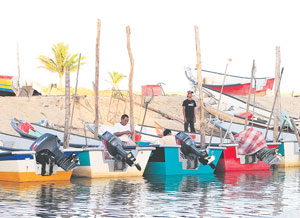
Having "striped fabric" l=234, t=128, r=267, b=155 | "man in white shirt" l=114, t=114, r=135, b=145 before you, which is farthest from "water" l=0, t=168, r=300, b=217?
"striped fabric" l=234, t=128, r=267, b=155

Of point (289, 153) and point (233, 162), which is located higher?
point (289, 153)

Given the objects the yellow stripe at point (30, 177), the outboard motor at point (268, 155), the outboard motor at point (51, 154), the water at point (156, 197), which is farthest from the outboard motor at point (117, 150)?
the outboard motor at point (268, 155)

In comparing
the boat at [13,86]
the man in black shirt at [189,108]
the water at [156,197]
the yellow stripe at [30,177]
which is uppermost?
the boat at [13,86]

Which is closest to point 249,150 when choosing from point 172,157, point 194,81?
point 172,157

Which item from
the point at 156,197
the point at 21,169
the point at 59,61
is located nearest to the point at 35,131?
the point at 21,169

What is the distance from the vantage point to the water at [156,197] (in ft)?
40.9

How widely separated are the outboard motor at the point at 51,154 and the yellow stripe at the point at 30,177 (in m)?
0.19

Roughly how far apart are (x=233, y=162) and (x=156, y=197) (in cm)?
877

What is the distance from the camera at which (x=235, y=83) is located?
49.5 metres

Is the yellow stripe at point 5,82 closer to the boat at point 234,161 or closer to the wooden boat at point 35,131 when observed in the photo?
the wooden boat at point 35,131

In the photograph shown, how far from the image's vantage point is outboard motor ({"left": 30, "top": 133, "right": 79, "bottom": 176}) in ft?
59.2

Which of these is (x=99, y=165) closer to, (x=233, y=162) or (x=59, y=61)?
(x=233, y=162)

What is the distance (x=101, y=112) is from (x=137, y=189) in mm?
27744

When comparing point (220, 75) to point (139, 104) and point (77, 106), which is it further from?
point (77, 106)
